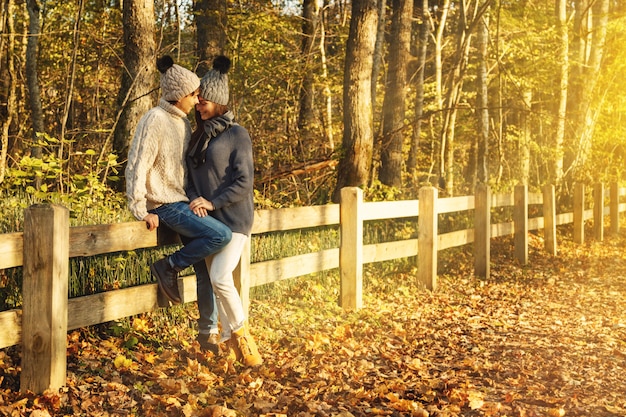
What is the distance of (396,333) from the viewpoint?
24.0ft

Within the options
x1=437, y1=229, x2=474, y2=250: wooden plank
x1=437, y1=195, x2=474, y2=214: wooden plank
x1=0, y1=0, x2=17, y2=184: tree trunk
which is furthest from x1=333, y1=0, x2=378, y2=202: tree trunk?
x1=0, y1=0, x2=17, y2=184: tree trunk

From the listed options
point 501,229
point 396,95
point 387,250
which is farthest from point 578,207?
point 387,250

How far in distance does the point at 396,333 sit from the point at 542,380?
1806 millimetres

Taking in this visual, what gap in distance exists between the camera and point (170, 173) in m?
5.28

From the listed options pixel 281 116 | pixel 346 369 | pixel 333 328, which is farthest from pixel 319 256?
pixel 281 116

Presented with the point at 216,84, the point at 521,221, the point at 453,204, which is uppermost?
the point at 216,84

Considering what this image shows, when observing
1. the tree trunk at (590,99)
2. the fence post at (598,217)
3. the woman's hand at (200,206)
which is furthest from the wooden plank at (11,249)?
the tree trunk at (590,99)

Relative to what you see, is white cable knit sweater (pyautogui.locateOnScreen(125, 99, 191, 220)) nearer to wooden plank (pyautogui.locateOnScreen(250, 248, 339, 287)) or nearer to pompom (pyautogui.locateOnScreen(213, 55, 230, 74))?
pompom (pyautogui.locateOnScreen(213, 55, 230, 74))

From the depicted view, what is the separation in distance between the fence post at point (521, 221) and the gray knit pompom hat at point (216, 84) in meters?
8.22

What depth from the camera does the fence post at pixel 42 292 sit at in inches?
179

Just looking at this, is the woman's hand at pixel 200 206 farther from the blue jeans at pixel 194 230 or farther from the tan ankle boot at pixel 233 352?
the tan ankle boot at pixel 233 352

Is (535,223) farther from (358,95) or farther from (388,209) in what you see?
(388,209)

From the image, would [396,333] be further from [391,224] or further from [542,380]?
[391,224]

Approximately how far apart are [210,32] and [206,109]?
8510 millimetres
